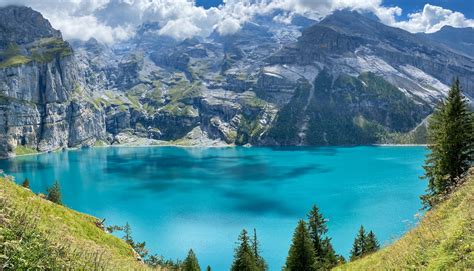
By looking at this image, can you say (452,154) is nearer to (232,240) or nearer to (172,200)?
(232,240)

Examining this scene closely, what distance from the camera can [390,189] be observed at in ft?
498

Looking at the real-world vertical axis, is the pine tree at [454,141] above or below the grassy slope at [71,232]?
above

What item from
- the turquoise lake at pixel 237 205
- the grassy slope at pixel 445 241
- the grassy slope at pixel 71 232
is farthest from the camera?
the turquoise lake at pixel 237 205

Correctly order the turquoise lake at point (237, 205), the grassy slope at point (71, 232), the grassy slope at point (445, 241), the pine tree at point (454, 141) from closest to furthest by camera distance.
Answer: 1. the grassy slope at point (445, 241)
2. the grassy slope at point (71, 232)
3. the pine tree at point (454, 141)
4. the turquoise lake at point (237, 205)

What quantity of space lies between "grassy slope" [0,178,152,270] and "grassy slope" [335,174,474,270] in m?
11.6

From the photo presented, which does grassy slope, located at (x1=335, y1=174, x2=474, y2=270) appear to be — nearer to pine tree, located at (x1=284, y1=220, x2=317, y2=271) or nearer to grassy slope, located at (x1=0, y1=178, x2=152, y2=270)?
grassy slope, located at (x1=0, y1=178, x2=152, y2=270)

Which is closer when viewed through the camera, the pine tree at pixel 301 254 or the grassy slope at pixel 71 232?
the grassy slope at pixel 71 232

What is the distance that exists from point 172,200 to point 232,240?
52895mm

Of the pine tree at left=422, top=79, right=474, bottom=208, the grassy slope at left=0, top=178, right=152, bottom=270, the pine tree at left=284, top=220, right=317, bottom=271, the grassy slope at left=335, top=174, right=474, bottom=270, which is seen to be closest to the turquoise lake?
the pine tree at left=284, top=220, right=317, bottom=271

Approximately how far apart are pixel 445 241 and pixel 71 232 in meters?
17.2

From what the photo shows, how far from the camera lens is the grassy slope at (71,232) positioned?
1531cm

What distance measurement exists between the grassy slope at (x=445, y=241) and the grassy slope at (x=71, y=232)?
11628mm

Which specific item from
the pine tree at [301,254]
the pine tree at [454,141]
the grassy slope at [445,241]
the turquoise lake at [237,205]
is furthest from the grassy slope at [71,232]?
the turquoise lake at [237,205]

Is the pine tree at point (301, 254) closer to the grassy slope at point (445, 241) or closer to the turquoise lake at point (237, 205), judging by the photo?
the grassy slope at point (445, 241)
